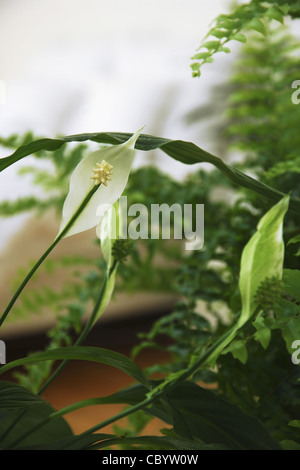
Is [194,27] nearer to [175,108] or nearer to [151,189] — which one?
[175,108]

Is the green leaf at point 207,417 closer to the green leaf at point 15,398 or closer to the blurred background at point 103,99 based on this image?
the green leaf at point 15,398

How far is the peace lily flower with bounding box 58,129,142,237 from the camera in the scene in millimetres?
218

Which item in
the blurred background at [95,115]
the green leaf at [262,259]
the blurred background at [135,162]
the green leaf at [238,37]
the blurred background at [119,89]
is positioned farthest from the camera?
the blurred background at [119,89]

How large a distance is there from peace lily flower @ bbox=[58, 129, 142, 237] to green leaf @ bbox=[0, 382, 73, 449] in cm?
7

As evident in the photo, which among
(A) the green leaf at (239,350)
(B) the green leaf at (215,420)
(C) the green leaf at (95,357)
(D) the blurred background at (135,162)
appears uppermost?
(D) the blurred background at (135,162)

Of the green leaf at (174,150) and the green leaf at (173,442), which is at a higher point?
the green leaf at (174,150)

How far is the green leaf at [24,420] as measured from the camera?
218mm

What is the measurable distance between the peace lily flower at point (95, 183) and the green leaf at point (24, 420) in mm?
73

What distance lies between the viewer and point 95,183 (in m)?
0.21

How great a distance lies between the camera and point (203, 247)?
0.47 m

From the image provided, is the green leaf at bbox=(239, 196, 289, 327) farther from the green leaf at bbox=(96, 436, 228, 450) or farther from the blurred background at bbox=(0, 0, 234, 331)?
the blurred background at bbox=(0, 0, 234, 331)

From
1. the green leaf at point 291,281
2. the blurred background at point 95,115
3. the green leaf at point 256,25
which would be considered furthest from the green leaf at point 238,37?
the blurred background at point 95,115

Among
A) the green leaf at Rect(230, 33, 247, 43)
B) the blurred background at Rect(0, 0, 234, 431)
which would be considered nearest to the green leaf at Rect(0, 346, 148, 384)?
the green leaf at Rect(230, 33, 247, 43)
